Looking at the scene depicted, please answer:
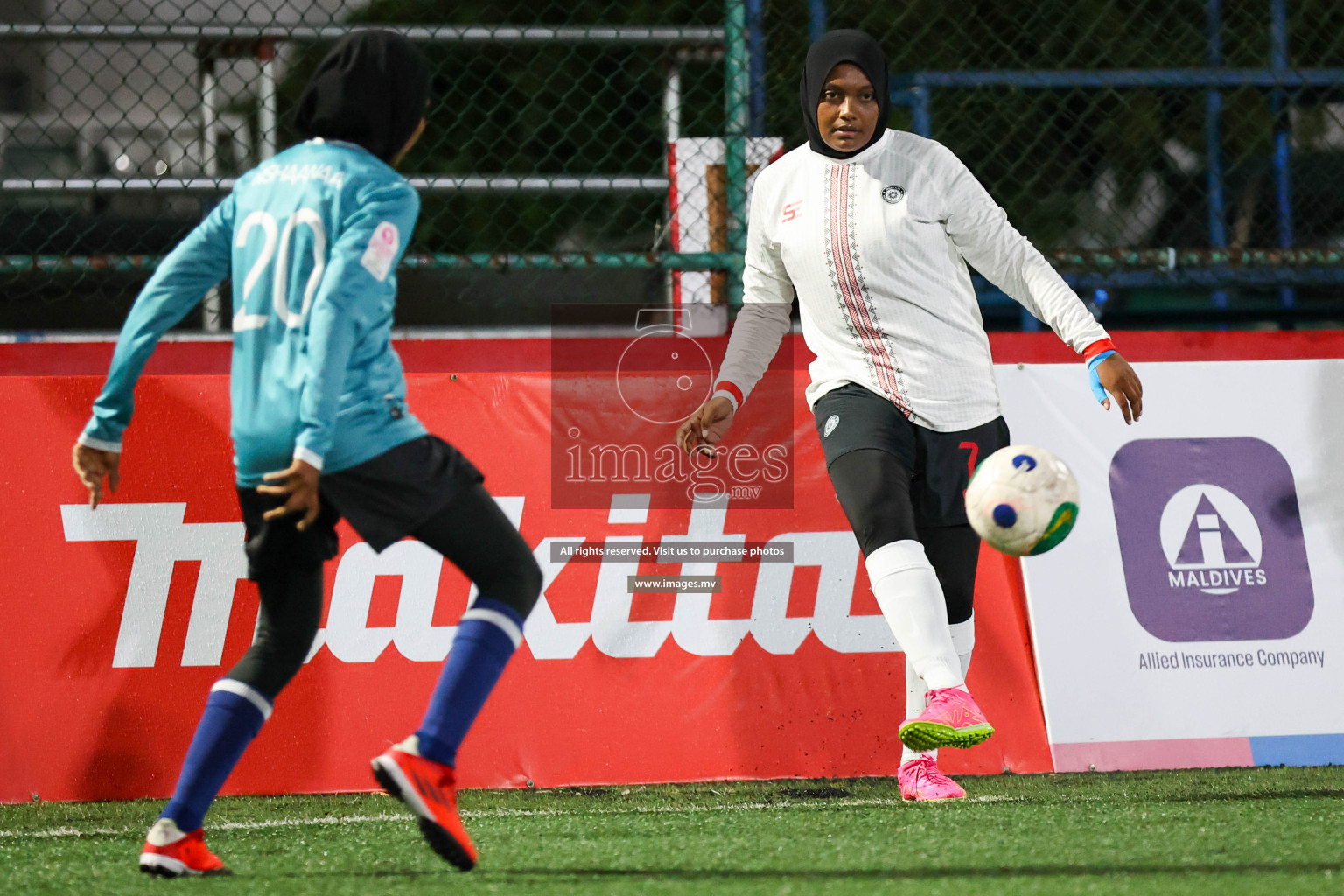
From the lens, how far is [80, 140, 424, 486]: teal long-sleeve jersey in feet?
9.09

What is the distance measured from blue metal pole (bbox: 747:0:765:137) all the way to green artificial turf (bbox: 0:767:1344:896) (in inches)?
90.7

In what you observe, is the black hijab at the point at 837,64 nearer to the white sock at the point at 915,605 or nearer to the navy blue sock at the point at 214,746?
the white sock at the point at 915,605

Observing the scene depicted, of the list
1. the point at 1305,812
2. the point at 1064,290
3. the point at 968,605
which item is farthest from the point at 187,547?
the point at 1305,812

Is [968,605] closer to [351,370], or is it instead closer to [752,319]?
[752,319]

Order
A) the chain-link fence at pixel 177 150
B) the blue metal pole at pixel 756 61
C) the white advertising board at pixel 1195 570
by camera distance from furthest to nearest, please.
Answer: the blue metal pole at pixel 756 61 → the chain-link fence at pixel 177 150 → the white advertising board at pixel 1195 570

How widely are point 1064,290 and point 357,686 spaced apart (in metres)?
2.29

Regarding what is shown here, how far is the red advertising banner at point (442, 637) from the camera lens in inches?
165

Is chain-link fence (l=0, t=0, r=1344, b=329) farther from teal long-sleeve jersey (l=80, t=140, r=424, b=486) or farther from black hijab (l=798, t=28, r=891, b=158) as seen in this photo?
teal long-sleeve jersey (l=80, t=140, r=424, b=486)

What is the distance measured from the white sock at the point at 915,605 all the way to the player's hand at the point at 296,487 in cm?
151

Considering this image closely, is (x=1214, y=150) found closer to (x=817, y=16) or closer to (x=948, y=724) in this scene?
(x=817, y=16)

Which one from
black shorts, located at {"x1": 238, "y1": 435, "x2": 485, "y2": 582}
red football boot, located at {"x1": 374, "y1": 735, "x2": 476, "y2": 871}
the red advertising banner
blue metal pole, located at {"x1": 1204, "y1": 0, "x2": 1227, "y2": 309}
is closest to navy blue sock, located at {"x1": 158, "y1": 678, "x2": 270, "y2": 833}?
black shorts, located at {"x1": 238, "y1": 435, "x2": 485, "y2": 582}

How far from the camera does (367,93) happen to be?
9.72 ft

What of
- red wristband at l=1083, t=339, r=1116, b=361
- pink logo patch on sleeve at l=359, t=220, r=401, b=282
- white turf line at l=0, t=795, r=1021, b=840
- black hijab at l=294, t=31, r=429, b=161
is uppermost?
black hijab at l=294, t=31, r=429, b=161

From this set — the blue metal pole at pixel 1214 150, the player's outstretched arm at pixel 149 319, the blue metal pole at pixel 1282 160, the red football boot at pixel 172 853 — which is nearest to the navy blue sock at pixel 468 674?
the red football boot at pixel 172 853
